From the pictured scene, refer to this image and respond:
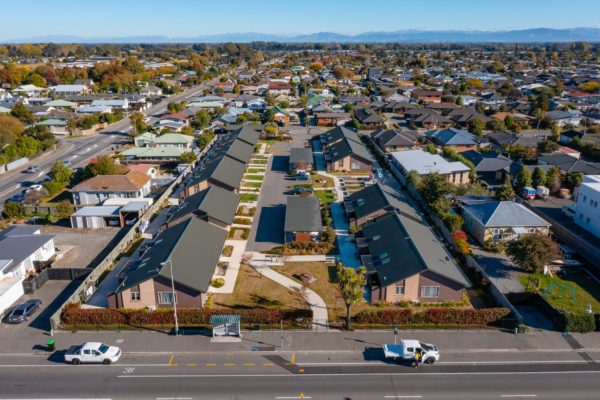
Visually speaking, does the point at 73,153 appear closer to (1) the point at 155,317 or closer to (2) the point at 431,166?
(1) the point at 155,317

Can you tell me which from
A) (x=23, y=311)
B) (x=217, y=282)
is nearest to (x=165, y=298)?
(x=217, y=282)

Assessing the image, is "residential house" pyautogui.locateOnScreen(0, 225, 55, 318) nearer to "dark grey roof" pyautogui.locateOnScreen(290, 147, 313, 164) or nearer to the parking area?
the parking area

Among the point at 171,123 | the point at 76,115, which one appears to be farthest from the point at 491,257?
the point at 76,115

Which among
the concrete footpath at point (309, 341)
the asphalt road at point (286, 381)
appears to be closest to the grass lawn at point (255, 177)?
the concrete footpath at point (309, 341)

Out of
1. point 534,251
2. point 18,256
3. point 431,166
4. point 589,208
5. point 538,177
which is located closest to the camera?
point 534,251

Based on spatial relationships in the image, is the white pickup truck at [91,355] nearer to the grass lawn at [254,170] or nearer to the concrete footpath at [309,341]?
the concrete footpath at [309,341]

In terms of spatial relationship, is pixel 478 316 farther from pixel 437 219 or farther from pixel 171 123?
pixel 171 123
